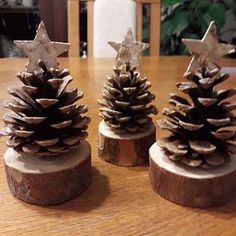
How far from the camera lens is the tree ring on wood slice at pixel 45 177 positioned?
469mm

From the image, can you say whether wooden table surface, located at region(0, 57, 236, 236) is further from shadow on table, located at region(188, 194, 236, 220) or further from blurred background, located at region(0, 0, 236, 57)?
blurred background, located at region(0, 0, 236, 57)

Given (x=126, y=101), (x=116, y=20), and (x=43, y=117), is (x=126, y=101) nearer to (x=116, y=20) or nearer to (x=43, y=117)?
(x=43, y=117)

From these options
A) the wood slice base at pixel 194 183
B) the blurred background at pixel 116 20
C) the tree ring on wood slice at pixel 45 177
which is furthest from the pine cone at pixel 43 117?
the blurred background at pixel 116 20

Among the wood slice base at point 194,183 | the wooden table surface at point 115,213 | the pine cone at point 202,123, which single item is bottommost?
the wooden table surface at point 115,213

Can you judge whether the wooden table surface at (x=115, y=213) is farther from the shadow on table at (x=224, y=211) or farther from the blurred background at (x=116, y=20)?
the blurred background at (x=116, y=20)

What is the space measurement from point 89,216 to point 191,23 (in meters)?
2.09

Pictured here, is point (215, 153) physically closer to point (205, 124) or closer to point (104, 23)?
point (205, 124)

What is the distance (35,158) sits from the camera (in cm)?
49

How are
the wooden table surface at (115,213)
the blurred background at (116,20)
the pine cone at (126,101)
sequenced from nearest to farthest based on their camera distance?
the wooden table surface at (115,213) < the pine cone at (126,101) < the blurred background at (116,20)

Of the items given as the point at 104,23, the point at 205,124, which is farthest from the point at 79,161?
the point at 104,23

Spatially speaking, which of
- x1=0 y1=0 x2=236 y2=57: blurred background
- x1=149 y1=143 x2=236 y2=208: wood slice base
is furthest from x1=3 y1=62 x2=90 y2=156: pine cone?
x1=0 y1=0 x2=236 y2=57: blurred background

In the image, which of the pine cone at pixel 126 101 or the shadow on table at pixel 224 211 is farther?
the pine cone at pixel 126 101

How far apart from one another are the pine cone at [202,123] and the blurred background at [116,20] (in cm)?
116

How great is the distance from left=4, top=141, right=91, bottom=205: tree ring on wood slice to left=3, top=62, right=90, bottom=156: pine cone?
0.05 ft
